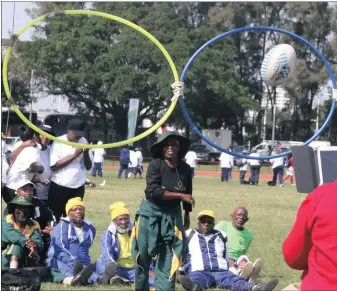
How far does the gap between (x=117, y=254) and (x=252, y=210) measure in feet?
35.3

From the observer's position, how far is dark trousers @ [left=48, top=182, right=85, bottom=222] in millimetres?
10656

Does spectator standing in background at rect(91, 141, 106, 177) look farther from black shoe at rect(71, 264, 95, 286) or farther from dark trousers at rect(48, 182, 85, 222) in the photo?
black shoe at rect(71, 264, 95, 286)

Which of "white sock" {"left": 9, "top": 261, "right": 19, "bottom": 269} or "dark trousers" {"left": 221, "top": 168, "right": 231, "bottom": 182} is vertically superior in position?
"dark trousers" {"left": 221, "top": 168, "right": 231, "bottom": 182}

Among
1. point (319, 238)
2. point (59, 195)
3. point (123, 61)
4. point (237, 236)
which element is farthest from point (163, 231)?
point (123, 61)

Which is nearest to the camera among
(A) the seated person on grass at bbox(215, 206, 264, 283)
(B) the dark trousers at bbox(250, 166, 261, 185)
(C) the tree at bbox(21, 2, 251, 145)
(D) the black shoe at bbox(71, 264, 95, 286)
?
(D) the black shoe at bbox(71, 264, 95, 286)

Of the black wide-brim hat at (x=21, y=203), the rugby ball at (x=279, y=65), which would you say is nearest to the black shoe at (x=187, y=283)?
the black wide-brim hat at (x=21, y=203)

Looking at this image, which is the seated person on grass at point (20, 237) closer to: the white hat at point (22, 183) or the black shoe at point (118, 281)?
the white hat at point (22, 183)

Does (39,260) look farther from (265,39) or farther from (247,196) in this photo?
(265,39)

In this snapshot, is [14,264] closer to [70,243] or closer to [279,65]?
[70,243]

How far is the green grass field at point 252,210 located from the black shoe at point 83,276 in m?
0.22

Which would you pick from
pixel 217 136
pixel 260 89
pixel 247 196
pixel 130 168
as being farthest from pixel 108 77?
pixel 247 196

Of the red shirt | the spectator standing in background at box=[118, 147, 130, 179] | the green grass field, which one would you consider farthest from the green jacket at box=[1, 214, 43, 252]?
the spectator standing in background at box=[118, 147, 130, 179]

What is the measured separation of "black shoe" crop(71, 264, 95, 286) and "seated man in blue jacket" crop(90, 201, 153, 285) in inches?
8.6

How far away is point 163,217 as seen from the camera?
8305 millimetres
